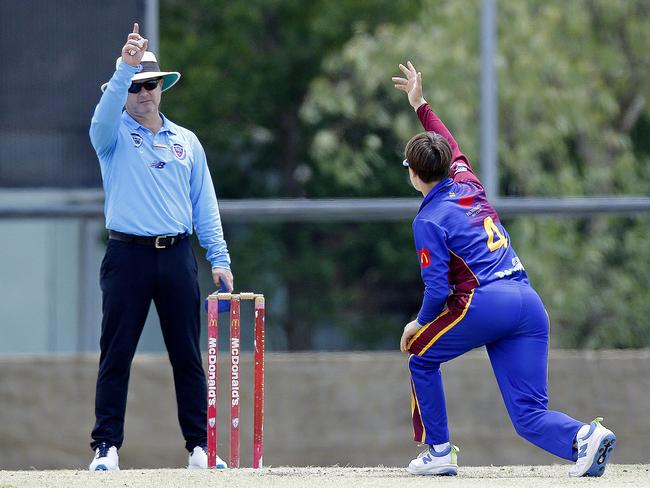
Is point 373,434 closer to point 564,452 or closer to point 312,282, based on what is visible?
point 564,452

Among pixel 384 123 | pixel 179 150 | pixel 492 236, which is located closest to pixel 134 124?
pixel 179 150

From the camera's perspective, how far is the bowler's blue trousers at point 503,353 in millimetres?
5605

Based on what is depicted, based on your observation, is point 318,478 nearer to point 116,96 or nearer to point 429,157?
point 429,157

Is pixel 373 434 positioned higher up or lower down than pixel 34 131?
lower down

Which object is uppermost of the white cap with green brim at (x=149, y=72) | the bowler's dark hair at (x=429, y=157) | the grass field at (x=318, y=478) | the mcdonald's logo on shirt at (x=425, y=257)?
the white cap with green brim at (x=149, y=72)

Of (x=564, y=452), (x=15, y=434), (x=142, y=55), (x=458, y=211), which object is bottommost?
(x=15, y=434)

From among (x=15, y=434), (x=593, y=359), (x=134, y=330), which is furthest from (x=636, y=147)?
(x=134, y=330)

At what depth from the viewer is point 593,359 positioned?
9086mm

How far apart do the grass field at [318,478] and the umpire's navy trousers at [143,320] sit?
444mm

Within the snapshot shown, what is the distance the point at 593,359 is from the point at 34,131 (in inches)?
146

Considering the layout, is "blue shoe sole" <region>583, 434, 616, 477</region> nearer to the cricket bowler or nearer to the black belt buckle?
the cricket bowler

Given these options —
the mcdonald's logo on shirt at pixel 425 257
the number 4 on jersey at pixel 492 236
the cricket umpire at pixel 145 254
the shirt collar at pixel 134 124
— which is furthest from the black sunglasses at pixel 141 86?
the number 4 on jersey at pixel 492 236

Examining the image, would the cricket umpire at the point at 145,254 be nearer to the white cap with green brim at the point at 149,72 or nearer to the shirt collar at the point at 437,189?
the white cap with green brim at the point at 149,72

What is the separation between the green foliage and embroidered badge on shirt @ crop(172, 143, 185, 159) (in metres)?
7.35
